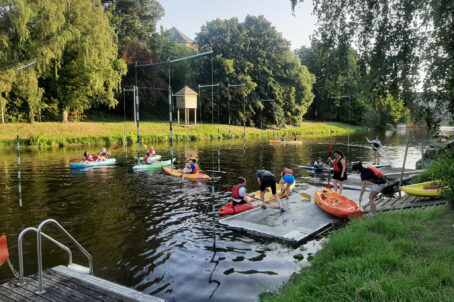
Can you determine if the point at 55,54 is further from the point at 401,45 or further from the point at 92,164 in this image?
the point at 401,45

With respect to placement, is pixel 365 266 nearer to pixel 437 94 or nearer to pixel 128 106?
pixel 437 94

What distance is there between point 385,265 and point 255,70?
5482 centimetres

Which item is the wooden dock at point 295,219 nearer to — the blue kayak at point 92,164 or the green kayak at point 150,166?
the green kayak at point 150,166

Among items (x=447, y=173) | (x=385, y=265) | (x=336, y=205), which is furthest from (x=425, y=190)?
(x=385, y=265)

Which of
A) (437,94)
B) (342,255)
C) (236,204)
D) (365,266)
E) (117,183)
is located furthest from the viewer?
(117,183)

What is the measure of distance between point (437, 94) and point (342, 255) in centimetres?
436

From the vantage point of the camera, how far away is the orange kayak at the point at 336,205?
11.2 metres

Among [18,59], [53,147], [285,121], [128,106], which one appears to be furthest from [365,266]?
[285,121]

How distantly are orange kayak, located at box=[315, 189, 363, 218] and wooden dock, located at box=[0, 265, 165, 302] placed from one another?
24.3 feet

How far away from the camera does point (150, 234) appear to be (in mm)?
10398

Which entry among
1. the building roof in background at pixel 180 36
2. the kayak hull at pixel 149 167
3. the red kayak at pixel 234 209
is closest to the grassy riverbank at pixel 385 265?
the red kayak at pixel 234 209

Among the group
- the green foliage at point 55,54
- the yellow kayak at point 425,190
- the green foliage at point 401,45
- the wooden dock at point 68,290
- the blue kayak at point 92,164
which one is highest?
the green foliage at point 55,54

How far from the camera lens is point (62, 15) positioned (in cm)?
3500

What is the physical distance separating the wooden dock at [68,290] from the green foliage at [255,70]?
Result: 46.2 m
